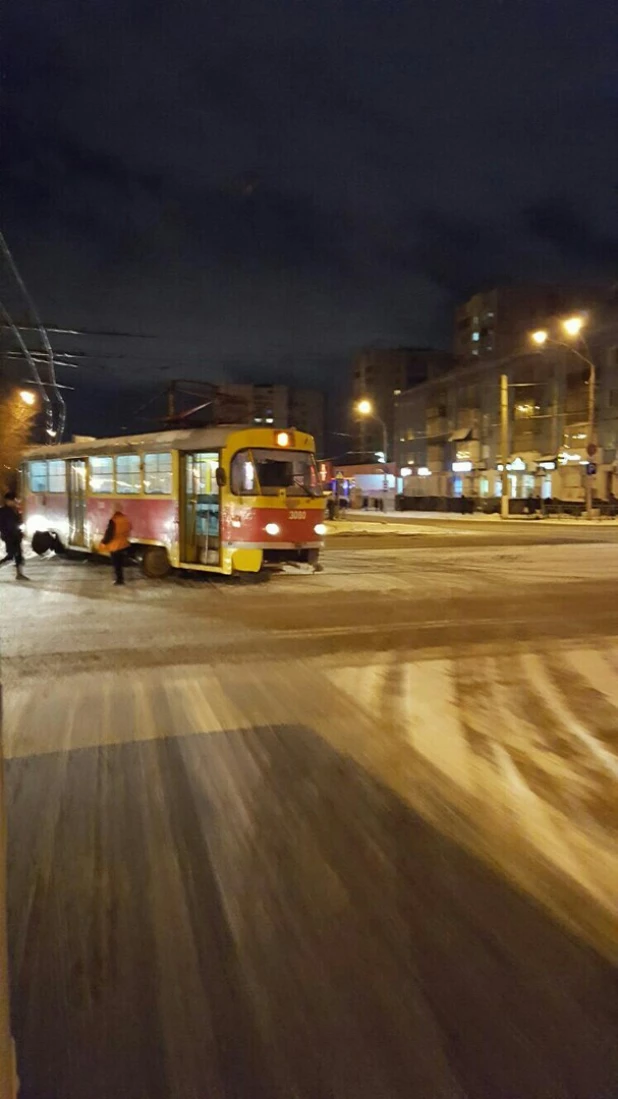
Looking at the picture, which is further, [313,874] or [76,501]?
[76,501]

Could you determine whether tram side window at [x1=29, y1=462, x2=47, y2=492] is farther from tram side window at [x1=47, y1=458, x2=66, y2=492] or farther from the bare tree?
the bare tree

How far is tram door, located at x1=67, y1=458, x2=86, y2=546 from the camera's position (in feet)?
68.2

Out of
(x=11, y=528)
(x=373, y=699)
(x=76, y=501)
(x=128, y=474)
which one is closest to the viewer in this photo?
(x=373, y=699)

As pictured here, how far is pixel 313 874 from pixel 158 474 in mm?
13886

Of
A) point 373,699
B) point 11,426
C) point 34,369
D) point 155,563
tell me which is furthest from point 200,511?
point 11,426

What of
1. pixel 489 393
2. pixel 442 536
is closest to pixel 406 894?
pixel 442 536

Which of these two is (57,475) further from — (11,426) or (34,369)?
(11,426)

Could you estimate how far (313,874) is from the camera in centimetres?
454

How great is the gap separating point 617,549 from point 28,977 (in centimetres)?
2426

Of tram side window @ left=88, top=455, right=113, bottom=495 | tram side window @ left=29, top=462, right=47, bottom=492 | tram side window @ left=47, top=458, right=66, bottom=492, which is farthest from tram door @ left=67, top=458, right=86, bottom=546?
tram side window @ left=29, top=462, right=47, bottom=492

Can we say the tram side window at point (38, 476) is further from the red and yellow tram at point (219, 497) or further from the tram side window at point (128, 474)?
the tram side window at point (128, 474)

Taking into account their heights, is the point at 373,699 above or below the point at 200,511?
below

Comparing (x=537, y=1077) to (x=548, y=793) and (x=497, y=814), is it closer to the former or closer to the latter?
(x=497, y=814)

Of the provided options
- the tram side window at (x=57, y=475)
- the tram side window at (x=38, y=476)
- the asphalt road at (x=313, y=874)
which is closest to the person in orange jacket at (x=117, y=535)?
the tram side window at (x=57, y=475)
